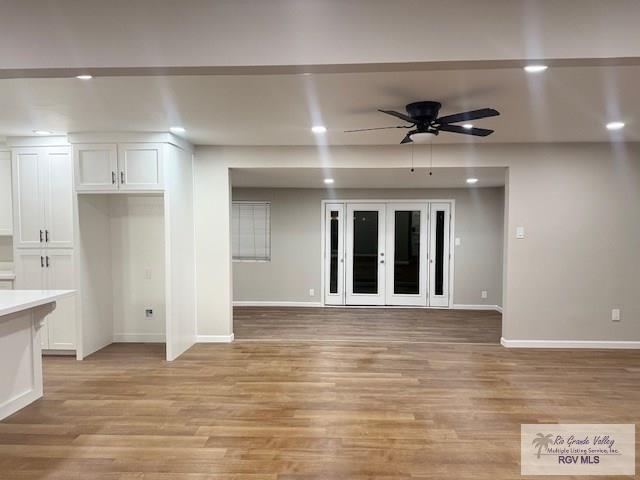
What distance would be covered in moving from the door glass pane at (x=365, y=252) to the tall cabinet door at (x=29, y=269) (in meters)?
4.77

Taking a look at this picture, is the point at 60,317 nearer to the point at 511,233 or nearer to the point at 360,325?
the point at 360,325

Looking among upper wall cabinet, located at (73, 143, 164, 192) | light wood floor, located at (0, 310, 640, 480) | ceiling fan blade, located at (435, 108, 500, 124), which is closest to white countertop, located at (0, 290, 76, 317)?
light wood floor, located at (0, 310, 640, 480)

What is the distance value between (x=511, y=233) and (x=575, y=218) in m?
0.76

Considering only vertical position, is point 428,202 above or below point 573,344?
above

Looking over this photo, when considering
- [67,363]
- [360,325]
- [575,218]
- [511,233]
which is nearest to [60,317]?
[67,363]

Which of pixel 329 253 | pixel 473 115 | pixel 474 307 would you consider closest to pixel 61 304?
pixel 329 253

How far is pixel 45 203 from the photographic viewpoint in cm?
424

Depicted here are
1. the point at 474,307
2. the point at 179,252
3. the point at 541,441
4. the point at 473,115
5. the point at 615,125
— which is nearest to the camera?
the point at 541,441

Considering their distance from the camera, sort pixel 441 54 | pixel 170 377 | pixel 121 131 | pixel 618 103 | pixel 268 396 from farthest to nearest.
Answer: pixel 121 131 < pixel 170 377 < pixel 268 396 < pixel 618 103 < pixel 441 54

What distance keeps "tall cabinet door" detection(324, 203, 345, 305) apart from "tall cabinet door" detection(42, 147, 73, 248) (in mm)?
4130

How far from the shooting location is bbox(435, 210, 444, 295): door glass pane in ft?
23.1

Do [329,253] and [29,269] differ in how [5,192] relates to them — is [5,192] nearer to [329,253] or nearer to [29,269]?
[29,269]

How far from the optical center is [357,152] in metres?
4.67

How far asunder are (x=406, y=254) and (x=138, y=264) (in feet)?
14.9
